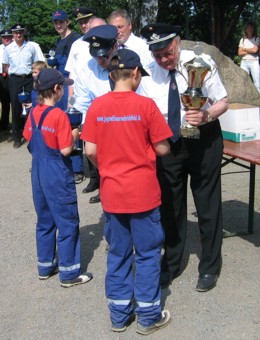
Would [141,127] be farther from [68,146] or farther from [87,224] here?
[87,224]

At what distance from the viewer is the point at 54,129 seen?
3590 millimetres

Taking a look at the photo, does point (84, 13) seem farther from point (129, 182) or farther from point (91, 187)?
point (129, 182)

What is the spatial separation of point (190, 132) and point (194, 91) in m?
0.27

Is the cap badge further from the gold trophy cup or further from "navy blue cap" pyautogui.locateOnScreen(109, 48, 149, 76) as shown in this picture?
"navy blue cap" pyautogui.locateOnScreen(109, 48, 149, 76)

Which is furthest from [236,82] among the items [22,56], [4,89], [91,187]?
[91,187]

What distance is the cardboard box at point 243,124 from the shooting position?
4.41 metres

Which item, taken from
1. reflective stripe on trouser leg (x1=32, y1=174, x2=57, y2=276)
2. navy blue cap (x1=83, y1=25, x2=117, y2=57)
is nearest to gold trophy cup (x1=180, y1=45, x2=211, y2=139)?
navy blue cap (x1=83, y1=25, x2=117, y2=57)

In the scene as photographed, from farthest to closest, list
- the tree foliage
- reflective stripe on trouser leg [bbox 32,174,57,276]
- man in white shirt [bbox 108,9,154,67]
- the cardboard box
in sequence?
the tree foliage < man in white shirt [bbox 108,9,154,67] < the cardboard box < reflective stripe on trouser leg [bbox 32,174,57,276]

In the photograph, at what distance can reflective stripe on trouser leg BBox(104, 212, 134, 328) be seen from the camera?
3133 mm

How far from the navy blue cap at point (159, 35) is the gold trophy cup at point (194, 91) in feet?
0.70

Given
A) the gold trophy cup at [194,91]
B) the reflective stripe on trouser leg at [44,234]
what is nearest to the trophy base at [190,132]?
the gold trophy cup at [194,91]

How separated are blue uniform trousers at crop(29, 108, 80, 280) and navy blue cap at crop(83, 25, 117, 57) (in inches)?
31.0

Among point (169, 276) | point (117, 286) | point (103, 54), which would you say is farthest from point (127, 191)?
point (103, 54)

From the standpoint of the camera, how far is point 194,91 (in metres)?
3.18
